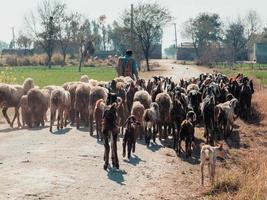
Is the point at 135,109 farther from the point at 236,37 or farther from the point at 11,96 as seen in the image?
the point at 236,37

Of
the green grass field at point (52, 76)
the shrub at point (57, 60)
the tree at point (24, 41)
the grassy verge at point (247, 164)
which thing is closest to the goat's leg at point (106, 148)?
the grassy verge at point (247, 164)

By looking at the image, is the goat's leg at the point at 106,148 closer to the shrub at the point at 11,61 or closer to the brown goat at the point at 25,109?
the brown goat at the point at 25,109

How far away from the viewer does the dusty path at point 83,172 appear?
9.69 m

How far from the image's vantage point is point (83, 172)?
1092 cm

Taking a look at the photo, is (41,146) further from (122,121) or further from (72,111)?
(72,111)

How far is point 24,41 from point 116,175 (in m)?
96.7

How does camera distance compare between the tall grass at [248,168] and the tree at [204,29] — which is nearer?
the tall grass at [248,168]

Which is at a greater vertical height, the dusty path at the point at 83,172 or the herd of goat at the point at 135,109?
the herd of goat at the point at 135,109

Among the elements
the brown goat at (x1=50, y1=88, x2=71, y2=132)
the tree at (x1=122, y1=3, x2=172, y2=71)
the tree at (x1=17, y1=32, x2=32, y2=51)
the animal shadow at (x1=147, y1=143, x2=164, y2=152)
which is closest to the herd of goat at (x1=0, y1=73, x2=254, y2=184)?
the brown goat at (x1=50, y1=88, x2=71, y2=132)

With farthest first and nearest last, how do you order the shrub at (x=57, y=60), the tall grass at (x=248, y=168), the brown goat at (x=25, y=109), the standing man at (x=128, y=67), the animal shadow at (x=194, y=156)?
the shrub at (x=57, y=60) < the standing man at (x=128, y=67) < the brown goat at (x=25, y=109) < the animal shadow at (x=194, y=156) < the tall grass at (x=248, y=168)

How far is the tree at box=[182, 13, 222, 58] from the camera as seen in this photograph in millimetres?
114188

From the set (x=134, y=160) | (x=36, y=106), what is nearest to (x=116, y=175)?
(x=134, y=160)

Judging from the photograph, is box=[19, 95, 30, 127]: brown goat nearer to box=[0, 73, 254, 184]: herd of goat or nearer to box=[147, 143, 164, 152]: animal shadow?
box=[0, 73, 254, 184]: herd of goat

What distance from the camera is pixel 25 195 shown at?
916cm
